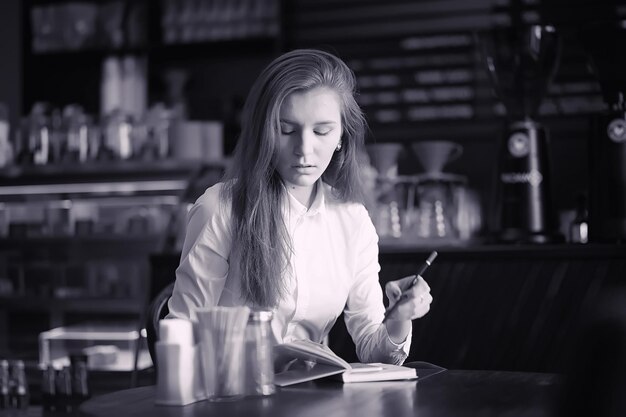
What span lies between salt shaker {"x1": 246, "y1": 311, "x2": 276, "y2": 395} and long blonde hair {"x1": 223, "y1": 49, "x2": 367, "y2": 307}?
40cm

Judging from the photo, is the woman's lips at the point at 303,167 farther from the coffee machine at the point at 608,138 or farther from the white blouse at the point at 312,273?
the coffee machine at the point at 608,138

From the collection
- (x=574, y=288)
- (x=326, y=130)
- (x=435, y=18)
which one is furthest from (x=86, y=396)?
(x=435, y=18)

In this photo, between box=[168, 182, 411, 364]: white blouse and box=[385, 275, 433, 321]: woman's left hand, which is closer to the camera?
box=[385, 275, 433, 321]: woman's left hand

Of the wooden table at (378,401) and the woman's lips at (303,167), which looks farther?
the woman's lips at (303,167)

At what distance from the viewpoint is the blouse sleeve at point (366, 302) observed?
72.6 inches

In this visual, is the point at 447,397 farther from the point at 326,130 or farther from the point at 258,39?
the point at 258,39

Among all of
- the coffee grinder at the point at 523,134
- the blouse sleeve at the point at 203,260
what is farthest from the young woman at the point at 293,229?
the coffee grinder at the point at 523,134

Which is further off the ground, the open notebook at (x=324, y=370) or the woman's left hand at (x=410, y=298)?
the woman's left hand at (x=410, y=298)

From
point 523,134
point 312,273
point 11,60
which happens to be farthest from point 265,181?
point 11,60

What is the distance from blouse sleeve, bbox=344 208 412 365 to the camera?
1.84 meters

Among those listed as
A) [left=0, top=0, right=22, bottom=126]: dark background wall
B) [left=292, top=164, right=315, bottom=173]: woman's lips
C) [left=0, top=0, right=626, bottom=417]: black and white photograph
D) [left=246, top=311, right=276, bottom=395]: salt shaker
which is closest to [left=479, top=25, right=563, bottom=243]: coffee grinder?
[left=0, top=0, right=626, bottom=417]: black and white photograph

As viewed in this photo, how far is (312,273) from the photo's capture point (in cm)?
192

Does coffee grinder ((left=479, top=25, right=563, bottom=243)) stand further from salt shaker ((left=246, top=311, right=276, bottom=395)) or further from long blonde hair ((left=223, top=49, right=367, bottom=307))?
salt shaker ((left=246, top=311, right=276, bottom=395))

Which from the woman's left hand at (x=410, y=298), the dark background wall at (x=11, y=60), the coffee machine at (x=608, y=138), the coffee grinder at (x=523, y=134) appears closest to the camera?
the woman's left hand at (x=410, y=298)
